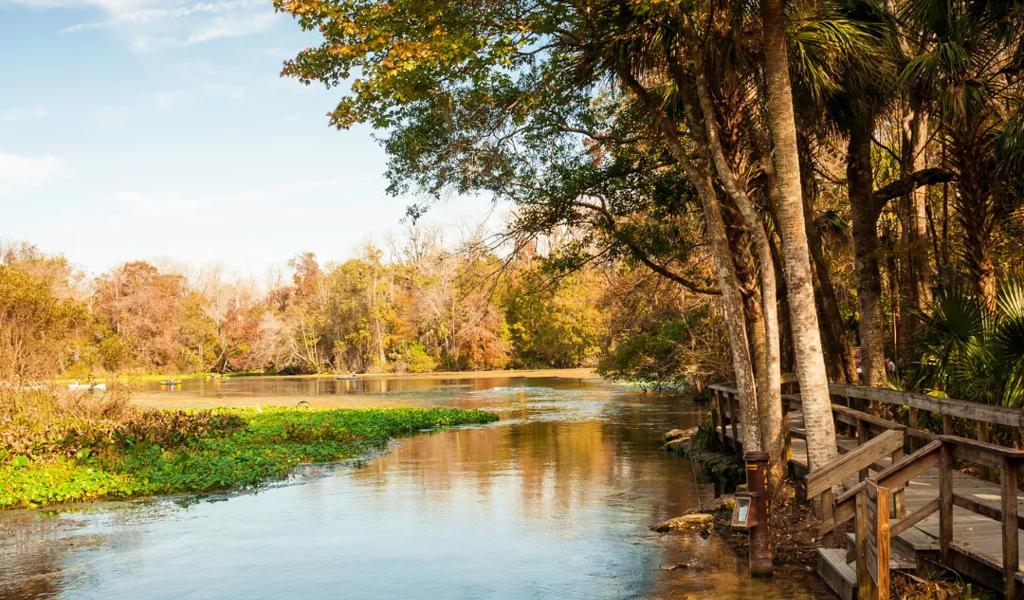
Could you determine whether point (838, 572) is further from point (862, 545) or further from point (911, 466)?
point (911, 466)

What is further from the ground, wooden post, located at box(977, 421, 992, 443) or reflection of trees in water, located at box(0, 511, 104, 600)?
wooden post, located at box(977, 421, 992, 443)

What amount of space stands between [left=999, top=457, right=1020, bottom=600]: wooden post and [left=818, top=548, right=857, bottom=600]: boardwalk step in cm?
175

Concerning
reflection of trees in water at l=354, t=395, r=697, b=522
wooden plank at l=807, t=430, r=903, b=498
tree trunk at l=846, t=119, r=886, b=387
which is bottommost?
reflection of trees in water at l=354, t=395, r=697, b=522

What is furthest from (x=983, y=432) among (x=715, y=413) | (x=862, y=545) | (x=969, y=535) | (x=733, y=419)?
(x=715, y=413)

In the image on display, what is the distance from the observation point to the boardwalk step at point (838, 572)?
825 centimetres

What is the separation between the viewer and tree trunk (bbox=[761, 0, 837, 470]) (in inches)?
437

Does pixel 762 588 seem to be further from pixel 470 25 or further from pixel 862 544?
pixel 470 25

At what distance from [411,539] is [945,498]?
7.66 metres

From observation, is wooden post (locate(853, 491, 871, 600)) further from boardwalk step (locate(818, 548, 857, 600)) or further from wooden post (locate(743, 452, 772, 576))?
wooden post (locate(743, 452, 772, 576))

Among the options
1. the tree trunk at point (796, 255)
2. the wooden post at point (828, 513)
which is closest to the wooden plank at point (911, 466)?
the wooden post at point (828, 513)

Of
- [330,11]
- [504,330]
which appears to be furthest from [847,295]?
[504,330]

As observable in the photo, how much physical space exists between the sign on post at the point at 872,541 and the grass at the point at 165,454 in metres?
13.6

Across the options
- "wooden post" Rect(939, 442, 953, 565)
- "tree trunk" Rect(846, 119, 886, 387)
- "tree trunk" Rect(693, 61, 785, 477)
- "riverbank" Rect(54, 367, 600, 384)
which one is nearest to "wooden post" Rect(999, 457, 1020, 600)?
"wooden post" Rect(939, 442, 953, 565)

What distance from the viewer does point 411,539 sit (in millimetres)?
12953
